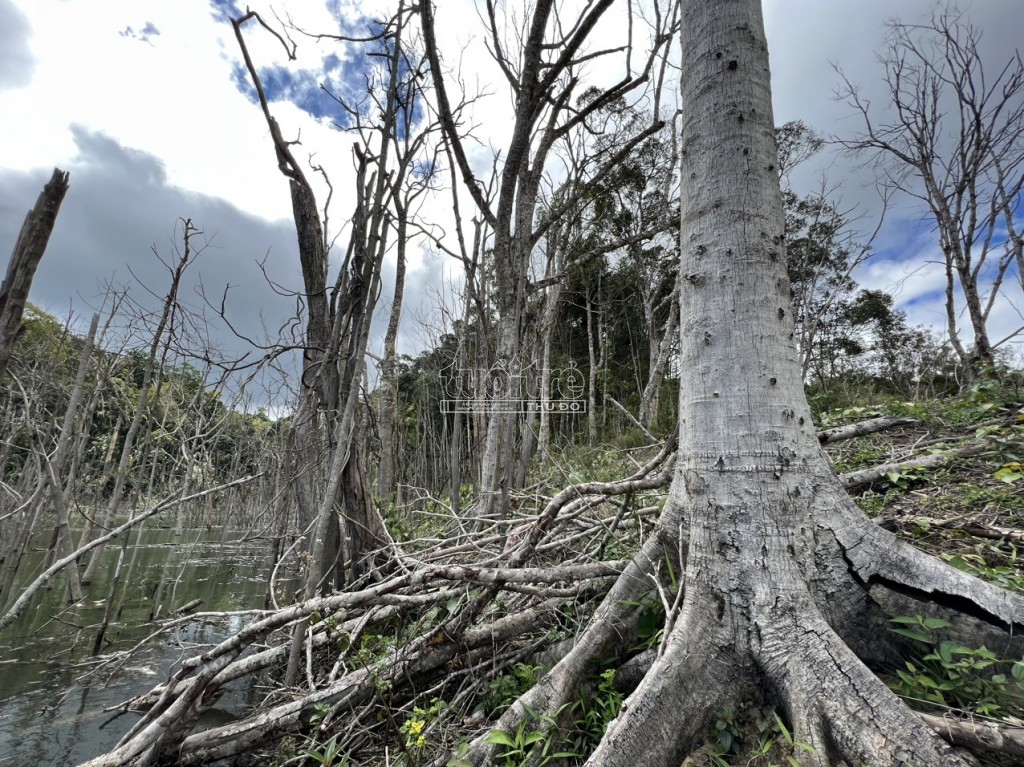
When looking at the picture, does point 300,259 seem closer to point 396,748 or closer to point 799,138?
point 396,748

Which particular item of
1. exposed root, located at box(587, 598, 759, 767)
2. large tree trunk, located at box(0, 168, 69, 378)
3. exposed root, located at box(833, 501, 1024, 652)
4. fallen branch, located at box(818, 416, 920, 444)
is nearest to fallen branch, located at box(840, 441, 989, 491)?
fallen branch, located at box(818, 416, 920, 444)

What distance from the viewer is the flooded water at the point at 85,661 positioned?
127 inches

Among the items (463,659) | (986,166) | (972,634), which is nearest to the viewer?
(972,634)

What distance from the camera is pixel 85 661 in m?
4.71

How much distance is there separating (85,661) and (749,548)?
6.73 metres

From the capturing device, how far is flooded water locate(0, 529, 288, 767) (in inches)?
127

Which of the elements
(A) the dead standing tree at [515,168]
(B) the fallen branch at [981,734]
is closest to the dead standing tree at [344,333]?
(A) the dead standing tree at [515,168]

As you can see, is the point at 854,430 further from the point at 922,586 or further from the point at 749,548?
the point at 749,548

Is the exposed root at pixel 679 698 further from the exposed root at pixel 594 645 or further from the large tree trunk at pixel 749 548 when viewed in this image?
the exposed root at pixel 594 645

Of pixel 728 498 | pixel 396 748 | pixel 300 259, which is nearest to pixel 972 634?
pixel 728 498

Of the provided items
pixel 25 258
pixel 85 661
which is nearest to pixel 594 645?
pixel 25 258

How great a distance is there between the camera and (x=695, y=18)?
176 cm

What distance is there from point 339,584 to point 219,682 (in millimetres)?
1355

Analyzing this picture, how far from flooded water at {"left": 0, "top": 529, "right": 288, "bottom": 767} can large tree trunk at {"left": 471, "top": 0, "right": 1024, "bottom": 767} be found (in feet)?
9.44
